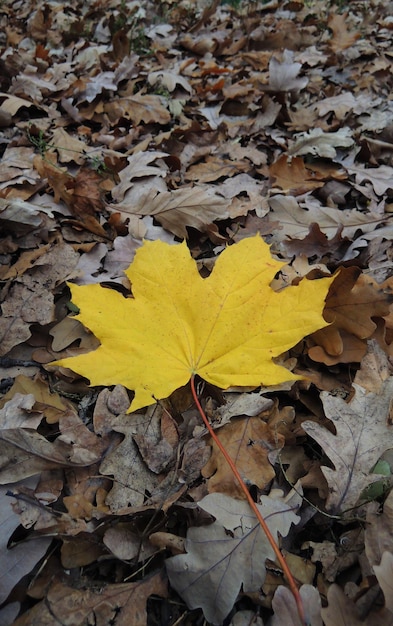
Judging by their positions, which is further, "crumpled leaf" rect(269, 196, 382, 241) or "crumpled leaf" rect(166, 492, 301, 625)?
"crumpled leaf" rect(269, 196, 382, 241)

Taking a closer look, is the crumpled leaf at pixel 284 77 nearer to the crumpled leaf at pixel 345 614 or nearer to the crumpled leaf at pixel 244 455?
the crumpled leaf at pixel 244 455

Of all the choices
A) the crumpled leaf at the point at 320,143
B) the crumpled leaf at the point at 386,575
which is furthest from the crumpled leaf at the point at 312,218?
the crumpled leaf at the point at 386,575

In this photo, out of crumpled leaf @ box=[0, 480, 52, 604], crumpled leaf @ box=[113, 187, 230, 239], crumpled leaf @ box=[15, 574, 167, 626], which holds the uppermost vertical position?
crumpled leaf @ box=[113, 187, 230, 239]

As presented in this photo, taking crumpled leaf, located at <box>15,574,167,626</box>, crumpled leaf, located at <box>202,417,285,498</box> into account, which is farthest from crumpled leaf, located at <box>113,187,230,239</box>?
crumpled leaf, located at <box>15,574,167,626</box>

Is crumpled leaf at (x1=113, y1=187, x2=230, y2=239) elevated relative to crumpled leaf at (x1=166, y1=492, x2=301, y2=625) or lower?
elevated

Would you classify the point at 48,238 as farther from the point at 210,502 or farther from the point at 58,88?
the point at 58,88

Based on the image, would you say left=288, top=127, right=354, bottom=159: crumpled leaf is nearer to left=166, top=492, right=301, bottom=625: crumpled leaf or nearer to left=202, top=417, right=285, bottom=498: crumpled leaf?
left=202, top=417, right=285, bottom=498: crumpled leaf
